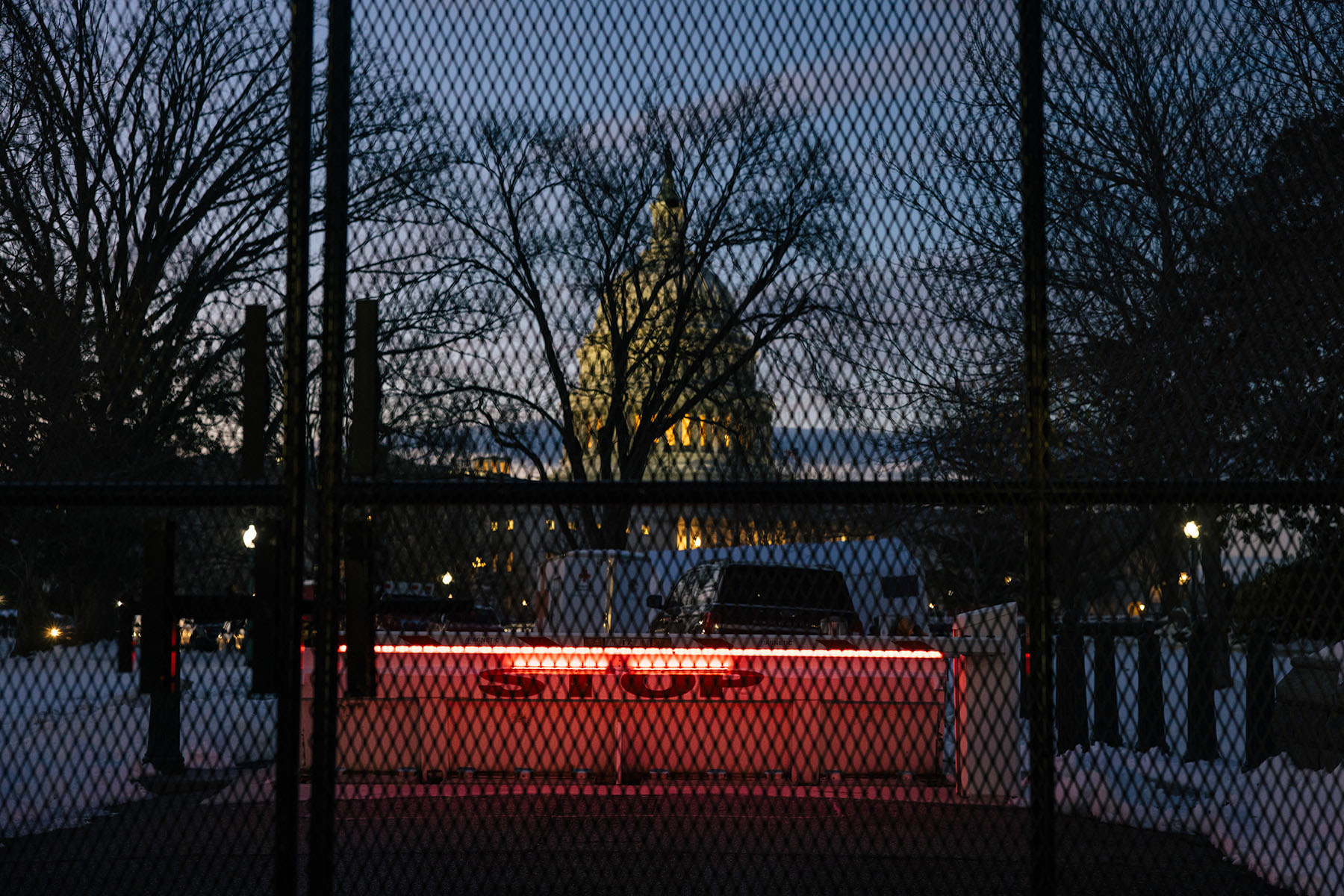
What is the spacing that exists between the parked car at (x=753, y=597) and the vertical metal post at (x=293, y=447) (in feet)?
4.96

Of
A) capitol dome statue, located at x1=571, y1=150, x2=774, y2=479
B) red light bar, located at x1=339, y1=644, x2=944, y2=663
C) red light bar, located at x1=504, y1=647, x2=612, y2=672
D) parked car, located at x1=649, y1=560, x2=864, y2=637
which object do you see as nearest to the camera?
capitol dome statue, located at x1=571, y1=150, x2=774, y2=479

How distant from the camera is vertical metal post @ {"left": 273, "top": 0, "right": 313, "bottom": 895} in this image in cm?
360

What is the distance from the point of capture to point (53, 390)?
798 cm

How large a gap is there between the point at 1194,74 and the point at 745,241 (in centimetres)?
290

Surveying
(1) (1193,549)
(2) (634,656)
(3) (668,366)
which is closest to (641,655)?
(2) (634,656)

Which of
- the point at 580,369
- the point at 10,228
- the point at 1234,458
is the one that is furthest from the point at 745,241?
the point at 10,228

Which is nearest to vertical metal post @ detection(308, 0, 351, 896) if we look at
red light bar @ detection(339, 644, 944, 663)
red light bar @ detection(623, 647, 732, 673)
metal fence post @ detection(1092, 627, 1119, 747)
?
red light bar @ detection(339, 644, 944, 663)

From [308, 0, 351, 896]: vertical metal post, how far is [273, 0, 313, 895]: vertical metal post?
5cm

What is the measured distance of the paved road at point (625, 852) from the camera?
18.9 ft

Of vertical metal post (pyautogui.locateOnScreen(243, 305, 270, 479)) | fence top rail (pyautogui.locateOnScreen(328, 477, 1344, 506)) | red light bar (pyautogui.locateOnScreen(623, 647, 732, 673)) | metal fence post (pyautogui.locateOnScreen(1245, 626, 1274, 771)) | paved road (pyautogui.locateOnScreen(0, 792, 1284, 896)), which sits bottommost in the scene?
paved road (pyautogui.locateOnScreen(0, 792, 1284, 896))

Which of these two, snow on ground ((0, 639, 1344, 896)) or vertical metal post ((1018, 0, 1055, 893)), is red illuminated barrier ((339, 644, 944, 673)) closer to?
snow on ground ((0, 639, 1344, 896))

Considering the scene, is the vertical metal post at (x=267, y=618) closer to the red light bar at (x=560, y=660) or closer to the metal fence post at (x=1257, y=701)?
the red light bar at (x=560, y=660)

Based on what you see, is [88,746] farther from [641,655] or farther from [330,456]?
[641,655]

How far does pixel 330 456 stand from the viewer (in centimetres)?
373
